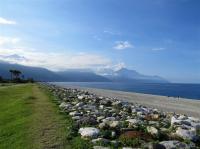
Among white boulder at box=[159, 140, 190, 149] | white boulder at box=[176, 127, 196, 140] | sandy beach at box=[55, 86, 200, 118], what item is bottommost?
sandy beach at box=[55, 86, 200, 118]

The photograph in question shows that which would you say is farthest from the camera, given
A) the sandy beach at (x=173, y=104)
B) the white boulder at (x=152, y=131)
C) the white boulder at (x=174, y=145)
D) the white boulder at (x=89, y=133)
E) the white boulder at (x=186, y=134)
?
the sandy beach at (x=173, y=104)

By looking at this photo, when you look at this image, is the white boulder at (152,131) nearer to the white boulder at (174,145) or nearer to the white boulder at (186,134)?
the white boulder at (186,134)

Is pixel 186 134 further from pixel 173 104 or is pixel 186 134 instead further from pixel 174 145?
pixel 173 104

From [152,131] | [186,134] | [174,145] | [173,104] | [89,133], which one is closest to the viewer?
[174,145]

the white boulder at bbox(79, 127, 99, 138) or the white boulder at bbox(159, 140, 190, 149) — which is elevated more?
the white boulder at bbox(79, 127, 99, 138)

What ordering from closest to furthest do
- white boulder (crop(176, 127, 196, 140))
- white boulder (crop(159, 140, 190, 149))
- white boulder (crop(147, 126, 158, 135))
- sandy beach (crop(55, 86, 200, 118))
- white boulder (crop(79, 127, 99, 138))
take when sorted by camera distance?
white boulder (crop(159, 140, 190, 149)) < white boulder (crop(79, 127, 99, 138)) < white boulder (crop(176, 127, 196, 140)) < white boulder (crop(147, 126, 158, 135)) < sandy beach (crop(55, 86, 200, 118))

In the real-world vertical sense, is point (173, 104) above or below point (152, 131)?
below

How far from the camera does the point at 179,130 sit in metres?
15.2

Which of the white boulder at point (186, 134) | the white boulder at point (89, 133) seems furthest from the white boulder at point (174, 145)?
the white boulder at point (89, 133)

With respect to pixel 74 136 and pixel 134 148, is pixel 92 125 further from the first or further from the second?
pixel 134 148

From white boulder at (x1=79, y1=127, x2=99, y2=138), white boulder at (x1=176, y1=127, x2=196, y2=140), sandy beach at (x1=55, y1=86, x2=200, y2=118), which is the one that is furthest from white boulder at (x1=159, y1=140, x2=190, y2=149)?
sandy beach at (x1=55, y1=86, x2=200, y2=118)

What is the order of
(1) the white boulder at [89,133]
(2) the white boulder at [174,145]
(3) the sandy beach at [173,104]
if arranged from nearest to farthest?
(2) the white boulder at [174,145]
(1) the white boulder at [89,133]
(3) the sandy beach at [173,104]

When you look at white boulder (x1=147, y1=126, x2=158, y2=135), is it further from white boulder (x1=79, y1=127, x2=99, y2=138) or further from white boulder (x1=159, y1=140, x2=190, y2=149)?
white boulder (x1=79, y1=127, x2=99, y2=138)

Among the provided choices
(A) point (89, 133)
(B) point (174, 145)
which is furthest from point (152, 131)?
(A) point (89, 133)
